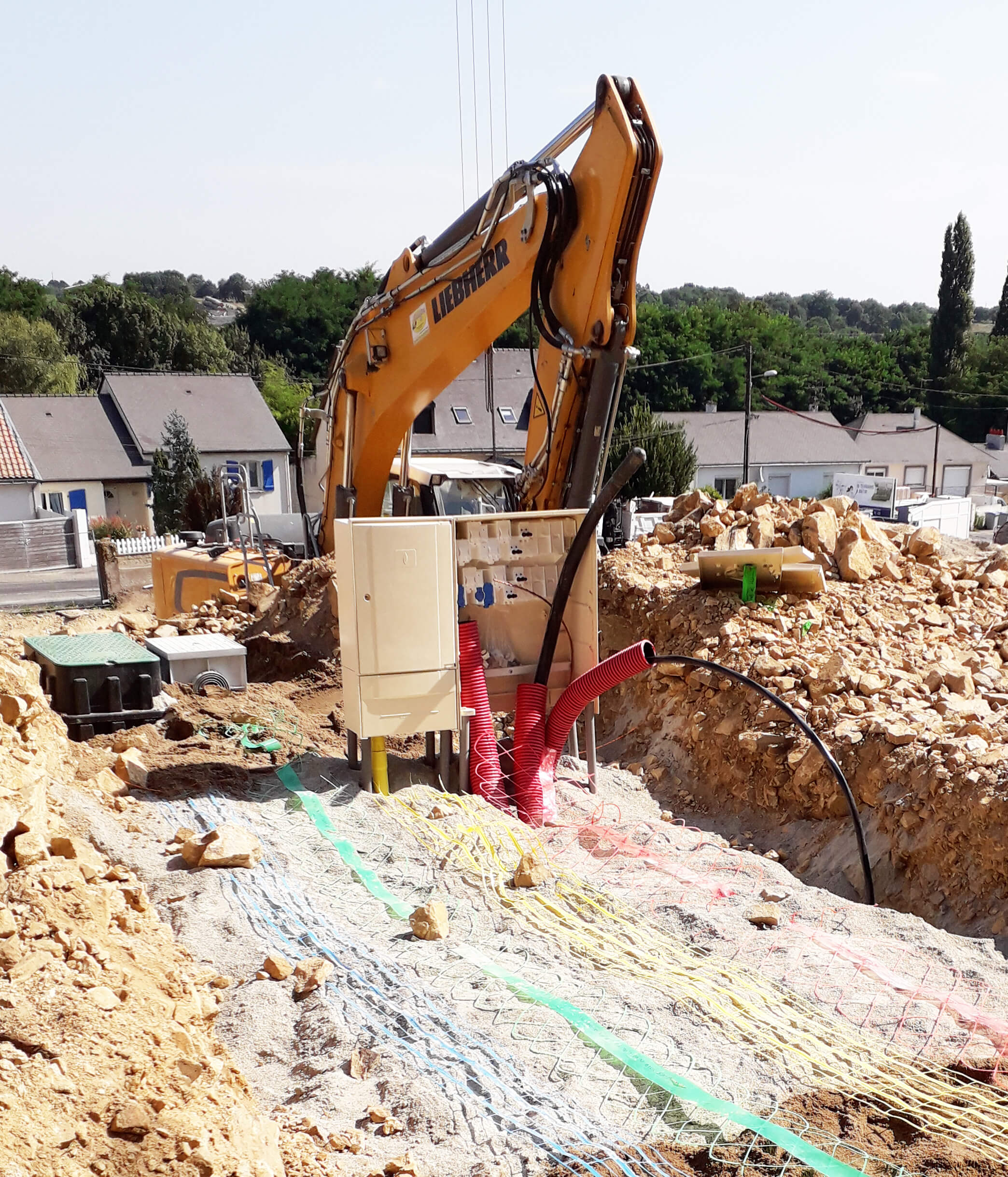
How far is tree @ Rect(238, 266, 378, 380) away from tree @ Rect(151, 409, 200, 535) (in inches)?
1088

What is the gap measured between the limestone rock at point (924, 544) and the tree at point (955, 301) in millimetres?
60151

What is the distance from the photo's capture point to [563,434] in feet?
25.3

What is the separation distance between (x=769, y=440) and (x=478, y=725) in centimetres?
4159

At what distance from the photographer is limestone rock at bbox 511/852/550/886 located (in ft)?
17.5

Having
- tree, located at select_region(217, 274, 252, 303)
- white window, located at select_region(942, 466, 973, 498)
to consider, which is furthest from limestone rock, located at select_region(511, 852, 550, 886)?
tree, located at select_region(217, 274, 252, 303)

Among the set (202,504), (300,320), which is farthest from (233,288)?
(202,504)

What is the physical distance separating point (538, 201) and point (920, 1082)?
5.87 m

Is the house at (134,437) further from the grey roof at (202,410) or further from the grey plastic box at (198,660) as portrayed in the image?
the grey plastic box at (198,660)

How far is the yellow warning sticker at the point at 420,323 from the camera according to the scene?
350 inches

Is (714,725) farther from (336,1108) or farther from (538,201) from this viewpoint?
(336,1108)

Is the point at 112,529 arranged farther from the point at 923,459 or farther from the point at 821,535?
the point at 923,459

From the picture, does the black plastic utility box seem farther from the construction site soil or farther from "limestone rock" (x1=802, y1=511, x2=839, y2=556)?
"limestone rock" (x1=802, y1=511, x2=839, y2=556)

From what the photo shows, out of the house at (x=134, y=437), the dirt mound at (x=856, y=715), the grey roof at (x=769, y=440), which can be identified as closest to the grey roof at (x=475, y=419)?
the house at (x=134, y=437)

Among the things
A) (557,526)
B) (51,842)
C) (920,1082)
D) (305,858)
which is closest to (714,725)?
(557,526)
